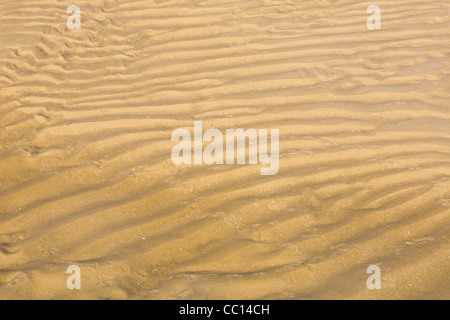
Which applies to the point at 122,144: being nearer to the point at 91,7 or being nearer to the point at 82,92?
the point at 82,92

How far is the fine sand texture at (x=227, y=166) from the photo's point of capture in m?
2.33

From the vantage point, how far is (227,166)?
9.82 feet

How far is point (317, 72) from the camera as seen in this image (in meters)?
3.86

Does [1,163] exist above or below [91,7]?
below

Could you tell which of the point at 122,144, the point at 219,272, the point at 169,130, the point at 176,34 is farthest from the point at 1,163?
the point at 176,34

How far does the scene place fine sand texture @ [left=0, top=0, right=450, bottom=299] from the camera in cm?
233

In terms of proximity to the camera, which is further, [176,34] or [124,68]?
[176,34]

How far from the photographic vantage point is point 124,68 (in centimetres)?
409

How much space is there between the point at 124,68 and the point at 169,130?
3.63 ft

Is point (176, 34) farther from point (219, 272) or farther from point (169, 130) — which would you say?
point (219, 272)

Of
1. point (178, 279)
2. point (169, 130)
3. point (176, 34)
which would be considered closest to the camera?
point (178, 279)
